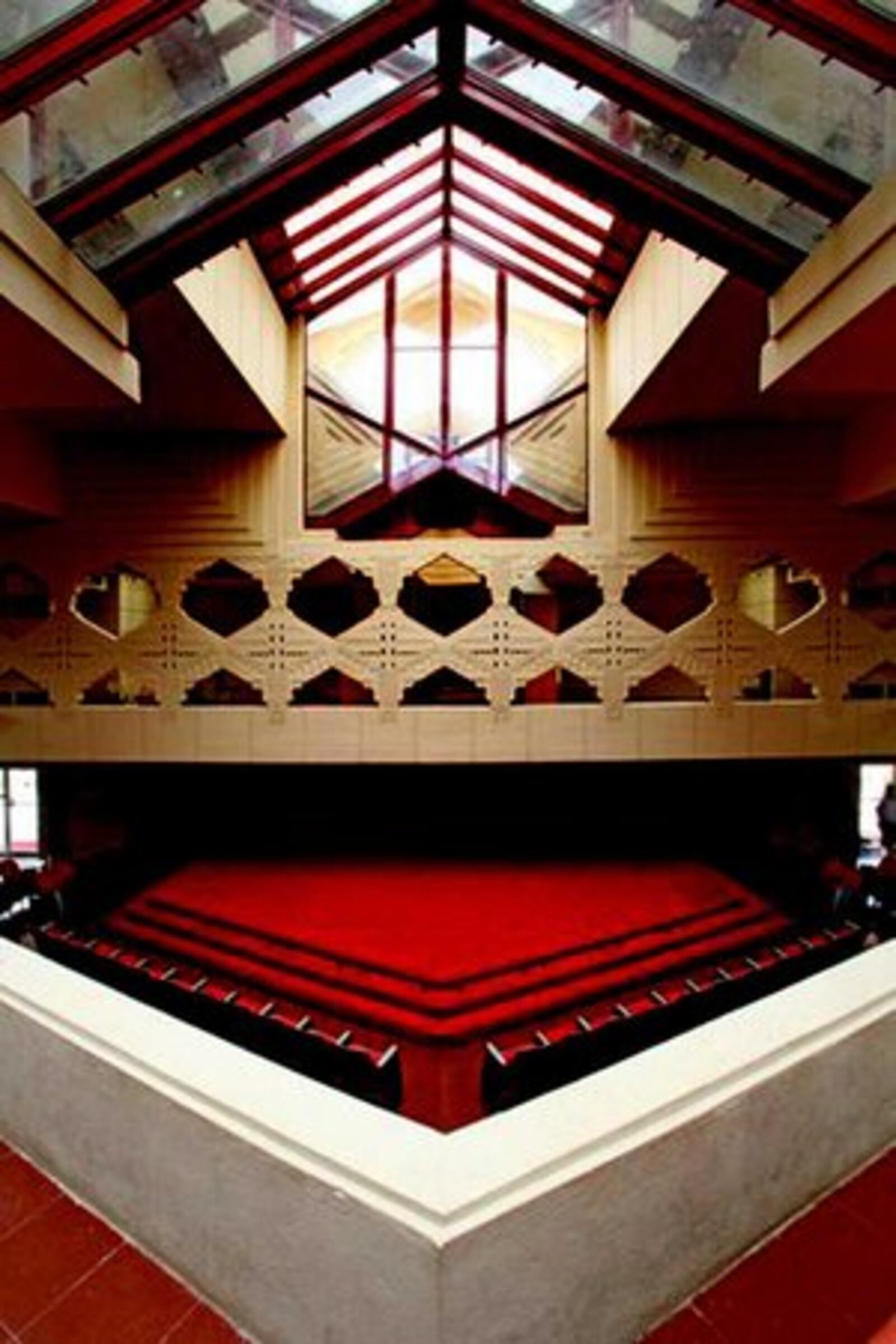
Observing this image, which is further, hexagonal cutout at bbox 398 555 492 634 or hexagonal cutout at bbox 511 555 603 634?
hexagonal cutout at bbox 398 555 492 634

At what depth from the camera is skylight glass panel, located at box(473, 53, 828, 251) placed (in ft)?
11.9

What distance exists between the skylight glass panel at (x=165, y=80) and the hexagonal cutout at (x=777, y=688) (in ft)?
18.7

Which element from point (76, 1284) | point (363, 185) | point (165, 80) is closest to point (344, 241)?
point (363, 185)

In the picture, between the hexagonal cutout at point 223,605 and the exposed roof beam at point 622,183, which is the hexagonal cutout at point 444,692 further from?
the exposed roof beam at point 622,183

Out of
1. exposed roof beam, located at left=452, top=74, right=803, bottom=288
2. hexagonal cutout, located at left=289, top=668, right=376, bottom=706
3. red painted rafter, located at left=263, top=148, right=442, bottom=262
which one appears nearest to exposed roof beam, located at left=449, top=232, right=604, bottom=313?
red painted rafter, located at left=263, top=148, right=442, bottom=262

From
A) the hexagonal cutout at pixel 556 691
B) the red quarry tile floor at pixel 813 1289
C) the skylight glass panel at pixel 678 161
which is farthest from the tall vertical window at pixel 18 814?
the red quarry tile floor at pixel 813 1289

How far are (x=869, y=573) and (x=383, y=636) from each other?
4832 mm

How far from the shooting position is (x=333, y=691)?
9.02m

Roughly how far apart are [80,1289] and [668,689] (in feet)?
26.4

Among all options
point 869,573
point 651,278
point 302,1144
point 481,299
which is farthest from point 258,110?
point 869,573

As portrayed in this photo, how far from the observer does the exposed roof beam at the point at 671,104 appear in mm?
3283

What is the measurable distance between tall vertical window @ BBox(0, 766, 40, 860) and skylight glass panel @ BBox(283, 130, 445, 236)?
7.37 m

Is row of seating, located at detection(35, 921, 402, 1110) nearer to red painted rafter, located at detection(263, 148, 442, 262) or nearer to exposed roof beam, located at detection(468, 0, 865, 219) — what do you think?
exposed roof beam, located at detection(468, 0, 865, 219)

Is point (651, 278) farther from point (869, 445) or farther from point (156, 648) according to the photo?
point (156, 648)
